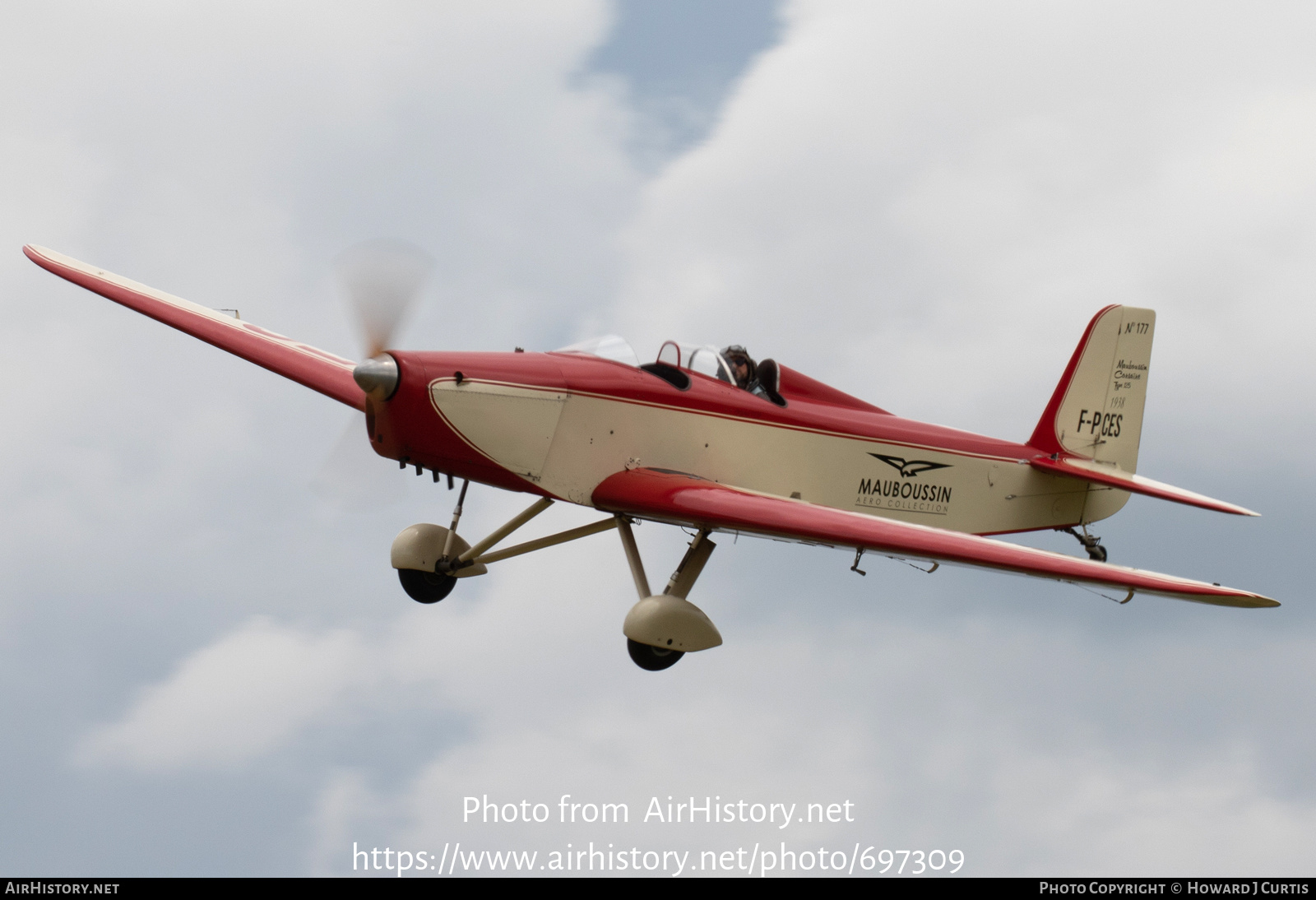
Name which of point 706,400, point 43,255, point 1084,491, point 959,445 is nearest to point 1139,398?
point 1084,491

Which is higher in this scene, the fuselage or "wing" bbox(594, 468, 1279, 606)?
the fuselage

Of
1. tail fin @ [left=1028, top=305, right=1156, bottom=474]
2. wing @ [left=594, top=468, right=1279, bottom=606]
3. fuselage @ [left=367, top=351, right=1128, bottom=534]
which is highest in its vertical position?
tail fin @ [left=1028, top=305, right=1156, bottom=474]

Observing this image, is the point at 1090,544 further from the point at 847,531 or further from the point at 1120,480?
the point at 847,531

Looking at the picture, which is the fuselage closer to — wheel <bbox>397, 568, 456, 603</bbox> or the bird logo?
the bird logo

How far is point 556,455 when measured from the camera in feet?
34.1

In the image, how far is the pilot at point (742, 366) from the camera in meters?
11.6

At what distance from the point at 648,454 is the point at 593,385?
2.45 ft

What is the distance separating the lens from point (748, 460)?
1131 cm

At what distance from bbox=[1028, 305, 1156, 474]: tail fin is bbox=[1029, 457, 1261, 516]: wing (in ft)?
0.38

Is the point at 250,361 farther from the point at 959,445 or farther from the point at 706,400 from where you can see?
the point at 959,445

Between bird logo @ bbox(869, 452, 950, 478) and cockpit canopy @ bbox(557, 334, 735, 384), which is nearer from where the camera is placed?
cockpit canopy @ bbox(557, 334, 735, 384)

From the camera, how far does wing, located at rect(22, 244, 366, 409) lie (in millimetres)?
12195

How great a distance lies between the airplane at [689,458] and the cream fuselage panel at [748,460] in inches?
0.6

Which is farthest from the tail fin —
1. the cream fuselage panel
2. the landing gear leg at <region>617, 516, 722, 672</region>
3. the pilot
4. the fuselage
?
the landing gear leg at <region>617, 516, 722, 672</region>
